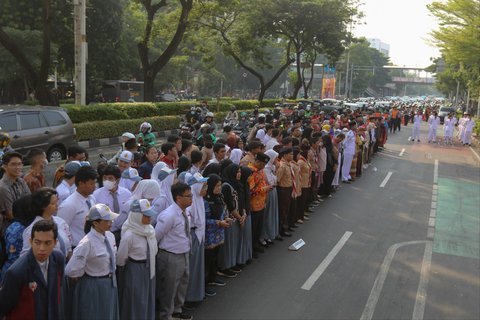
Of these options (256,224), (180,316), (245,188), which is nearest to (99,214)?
(180,316)

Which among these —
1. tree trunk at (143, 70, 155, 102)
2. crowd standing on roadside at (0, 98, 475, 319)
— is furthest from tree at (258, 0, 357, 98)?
crowd standing on roadside at (0, 98, 475, 319)

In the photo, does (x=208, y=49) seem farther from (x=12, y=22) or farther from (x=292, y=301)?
(x=292, y=301)

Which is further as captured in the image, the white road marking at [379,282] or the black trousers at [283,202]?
the black trousers at [283,202]

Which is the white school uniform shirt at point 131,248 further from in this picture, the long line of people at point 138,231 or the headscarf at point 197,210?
the headscarf at point 197,210

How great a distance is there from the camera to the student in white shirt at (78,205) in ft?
14.7

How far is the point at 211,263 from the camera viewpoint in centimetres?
605

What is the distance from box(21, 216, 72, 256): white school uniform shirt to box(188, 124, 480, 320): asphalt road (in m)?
1.98

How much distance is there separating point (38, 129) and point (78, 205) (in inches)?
309

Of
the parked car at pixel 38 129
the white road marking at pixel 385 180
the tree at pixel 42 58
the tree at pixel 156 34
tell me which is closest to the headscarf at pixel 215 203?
Answer: the parked car at pixel 38 129

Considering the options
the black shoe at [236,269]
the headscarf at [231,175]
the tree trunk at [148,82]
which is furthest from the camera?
the tree trunk at [148,82]

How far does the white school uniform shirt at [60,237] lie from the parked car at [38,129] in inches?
293

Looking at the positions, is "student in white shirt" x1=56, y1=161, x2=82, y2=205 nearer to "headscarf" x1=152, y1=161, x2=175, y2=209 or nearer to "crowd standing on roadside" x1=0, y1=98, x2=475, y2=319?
"crowd standing on roadside" x1=0, y1=98, x2=475, y2=319

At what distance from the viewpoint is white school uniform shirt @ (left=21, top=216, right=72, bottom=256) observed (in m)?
3.75

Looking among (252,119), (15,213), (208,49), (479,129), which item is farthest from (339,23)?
(15,213)
